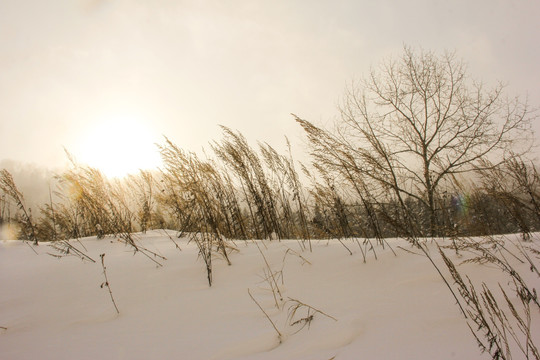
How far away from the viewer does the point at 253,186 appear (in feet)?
11.1

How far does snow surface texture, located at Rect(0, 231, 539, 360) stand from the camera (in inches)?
48.1

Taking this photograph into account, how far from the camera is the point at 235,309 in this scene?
5.35 feet

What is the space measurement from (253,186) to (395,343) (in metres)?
2.41

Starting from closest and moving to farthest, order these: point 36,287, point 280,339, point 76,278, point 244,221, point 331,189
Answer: point 280,339 → point 36,287 → point 76,278 → point 331,189 → point 244,221

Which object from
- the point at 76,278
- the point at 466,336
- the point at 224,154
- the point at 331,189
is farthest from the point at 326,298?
the point at 224,154

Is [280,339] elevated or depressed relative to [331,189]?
depressed

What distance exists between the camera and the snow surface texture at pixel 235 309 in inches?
48.1

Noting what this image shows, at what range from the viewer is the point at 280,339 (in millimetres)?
1315

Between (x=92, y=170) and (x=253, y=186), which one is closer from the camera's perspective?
(x=253, y=186)

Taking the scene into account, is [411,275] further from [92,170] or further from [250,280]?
[92,170]

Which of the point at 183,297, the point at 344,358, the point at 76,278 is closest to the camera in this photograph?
the point at 344,358

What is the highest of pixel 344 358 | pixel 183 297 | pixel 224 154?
pixel 224 154

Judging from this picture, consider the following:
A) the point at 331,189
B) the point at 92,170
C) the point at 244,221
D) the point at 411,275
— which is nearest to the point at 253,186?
the point at 244,221

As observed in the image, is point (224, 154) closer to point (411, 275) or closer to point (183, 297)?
point (183, 297)
